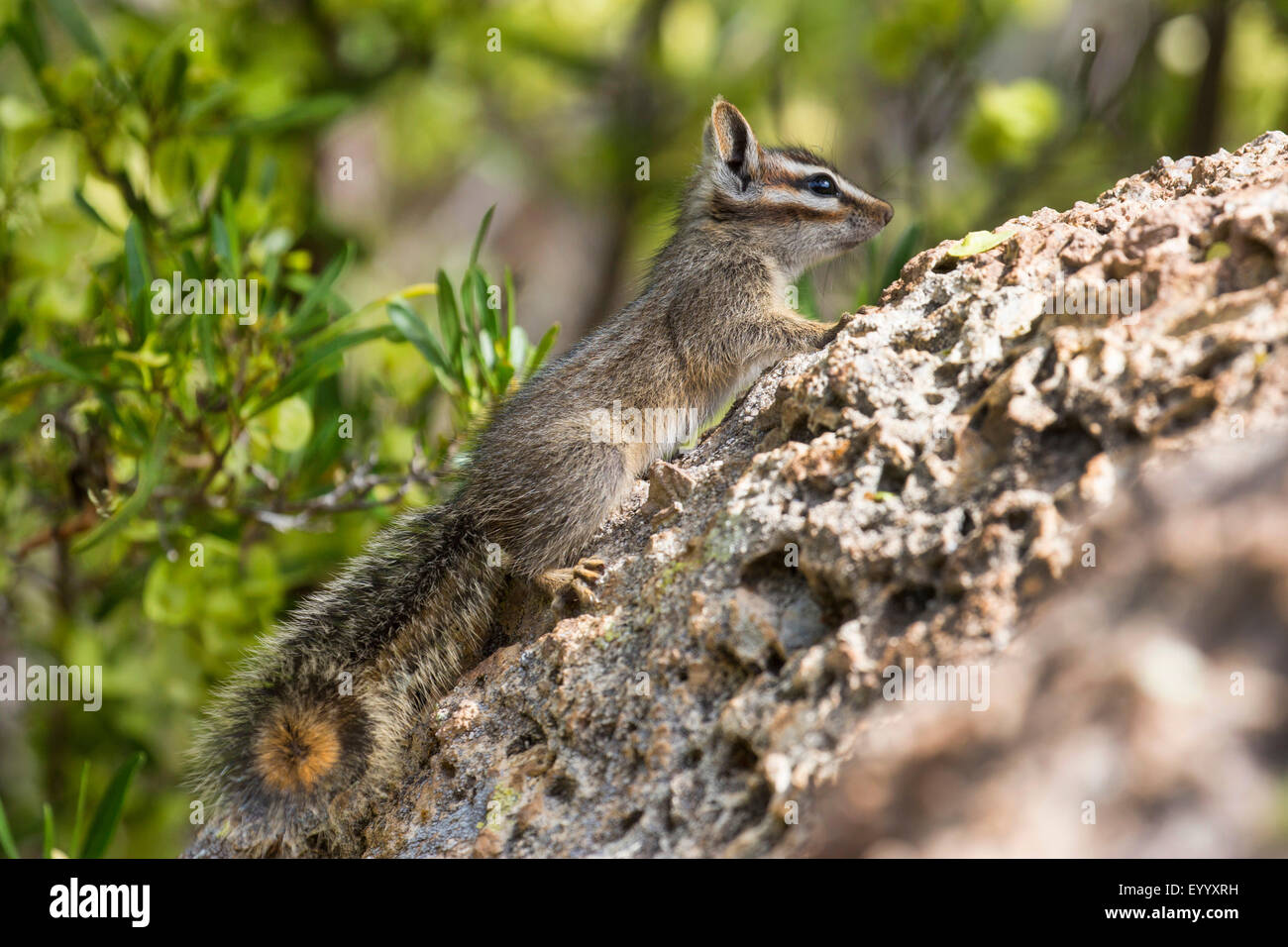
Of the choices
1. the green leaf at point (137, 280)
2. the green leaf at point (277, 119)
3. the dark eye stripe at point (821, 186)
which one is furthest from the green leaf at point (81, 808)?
the dark eye stripe at point (821, 186)

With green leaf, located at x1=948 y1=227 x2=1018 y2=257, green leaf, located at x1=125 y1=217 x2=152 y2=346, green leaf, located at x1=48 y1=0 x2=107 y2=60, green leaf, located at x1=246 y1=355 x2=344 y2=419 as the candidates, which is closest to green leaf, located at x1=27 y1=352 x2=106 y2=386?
green leaf, located at x1=125 y1=217 x2=152 y2=346

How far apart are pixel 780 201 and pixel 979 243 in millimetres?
1692

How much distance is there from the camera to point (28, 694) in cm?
490

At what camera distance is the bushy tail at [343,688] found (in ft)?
9.58

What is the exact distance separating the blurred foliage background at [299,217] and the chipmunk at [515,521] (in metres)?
0.37

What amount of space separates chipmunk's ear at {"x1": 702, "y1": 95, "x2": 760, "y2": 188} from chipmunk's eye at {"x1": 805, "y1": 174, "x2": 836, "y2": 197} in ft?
0.78

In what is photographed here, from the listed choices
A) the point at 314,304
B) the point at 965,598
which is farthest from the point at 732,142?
the point at 965,598

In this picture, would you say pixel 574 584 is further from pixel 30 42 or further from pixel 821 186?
pixel 30 42

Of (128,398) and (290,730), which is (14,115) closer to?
(128,398)

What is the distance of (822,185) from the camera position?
15.1 feet

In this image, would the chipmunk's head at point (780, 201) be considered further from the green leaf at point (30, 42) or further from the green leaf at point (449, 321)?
the green leaf at point (30, 42)

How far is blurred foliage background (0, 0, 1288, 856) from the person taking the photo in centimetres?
412

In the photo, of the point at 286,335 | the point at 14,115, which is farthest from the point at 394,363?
the point at 14,115

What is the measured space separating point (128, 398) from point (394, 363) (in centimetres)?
112
